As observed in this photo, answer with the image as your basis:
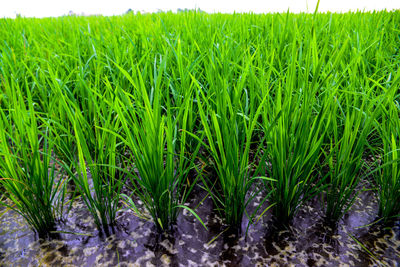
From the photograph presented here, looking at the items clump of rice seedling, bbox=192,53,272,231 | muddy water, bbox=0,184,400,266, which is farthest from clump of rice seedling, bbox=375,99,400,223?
clump of rice seedling, bbox=192,53,272,231

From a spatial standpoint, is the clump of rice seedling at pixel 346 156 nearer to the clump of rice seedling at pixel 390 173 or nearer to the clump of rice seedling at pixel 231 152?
the clump of rice seedling at pixel 390 173

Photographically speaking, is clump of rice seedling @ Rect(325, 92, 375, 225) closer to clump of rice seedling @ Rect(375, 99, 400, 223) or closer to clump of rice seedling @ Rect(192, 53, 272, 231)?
clump of rice seedling @ Rect(375, 99, 400, 223)

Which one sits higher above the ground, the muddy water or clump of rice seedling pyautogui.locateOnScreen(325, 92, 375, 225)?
clump of rice seedling pyautogui.locateOnScreen(325, 92, 375, 225)

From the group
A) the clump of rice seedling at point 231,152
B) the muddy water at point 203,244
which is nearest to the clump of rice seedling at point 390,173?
the muddy water at point 203,244

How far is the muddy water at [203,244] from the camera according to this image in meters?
0.93

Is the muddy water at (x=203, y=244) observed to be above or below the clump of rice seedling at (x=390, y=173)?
below

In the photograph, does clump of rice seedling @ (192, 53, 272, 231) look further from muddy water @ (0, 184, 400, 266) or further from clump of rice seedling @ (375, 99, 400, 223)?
clump of rice seedling @ (375, 99, 400, 223)

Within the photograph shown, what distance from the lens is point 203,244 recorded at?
0.98m

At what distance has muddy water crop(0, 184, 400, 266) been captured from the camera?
3.05 feet

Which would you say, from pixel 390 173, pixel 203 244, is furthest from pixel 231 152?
pixel 390 173

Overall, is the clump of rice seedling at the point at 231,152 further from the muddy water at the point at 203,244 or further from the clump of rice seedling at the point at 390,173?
the clump of rice seedling at the point at 390,173

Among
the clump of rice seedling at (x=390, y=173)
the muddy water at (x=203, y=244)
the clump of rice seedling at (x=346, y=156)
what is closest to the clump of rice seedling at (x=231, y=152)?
the muddy water at (x=203, y=244)

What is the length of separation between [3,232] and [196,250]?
2.24 feet

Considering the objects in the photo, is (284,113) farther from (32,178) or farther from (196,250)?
(32,178)
